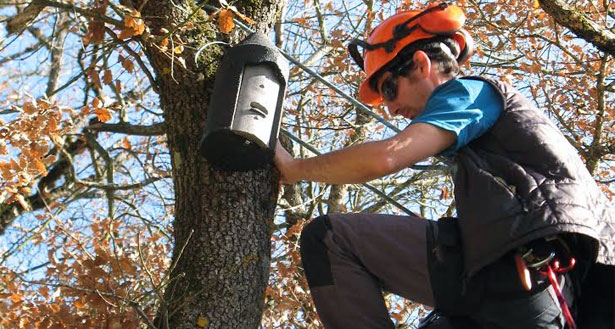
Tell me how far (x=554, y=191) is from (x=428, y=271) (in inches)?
21.1

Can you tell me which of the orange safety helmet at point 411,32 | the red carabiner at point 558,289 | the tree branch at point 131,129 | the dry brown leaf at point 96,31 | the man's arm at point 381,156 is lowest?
the red carabiner at point 558,289

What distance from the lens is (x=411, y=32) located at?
2824mm

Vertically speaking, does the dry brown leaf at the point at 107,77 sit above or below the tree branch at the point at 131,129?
below

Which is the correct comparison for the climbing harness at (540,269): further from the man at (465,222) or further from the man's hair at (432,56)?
the man's hair at (432,56)

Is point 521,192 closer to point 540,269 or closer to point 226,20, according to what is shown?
point 540,269

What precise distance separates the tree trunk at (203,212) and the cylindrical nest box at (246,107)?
0.10 meters

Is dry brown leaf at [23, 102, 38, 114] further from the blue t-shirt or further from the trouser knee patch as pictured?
the blue t-shirt

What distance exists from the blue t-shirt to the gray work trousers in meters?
0.36

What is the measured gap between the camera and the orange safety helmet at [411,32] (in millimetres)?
2826

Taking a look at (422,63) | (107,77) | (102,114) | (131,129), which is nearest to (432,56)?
(422,63)

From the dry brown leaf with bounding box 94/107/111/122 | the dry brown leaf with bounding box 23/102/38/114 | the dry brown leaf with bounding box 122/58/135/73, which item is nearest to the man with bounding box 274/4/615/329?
the dry brown leaf with bounding box 122/58/135/73

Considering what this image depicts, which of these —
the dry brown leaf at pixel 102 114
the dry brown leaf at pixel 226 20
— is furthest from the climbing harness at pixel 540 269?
the dry brown leaf at pixel 102 114

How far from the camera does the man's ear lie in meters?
2.77

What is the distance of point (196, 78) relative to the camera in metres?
3.03
